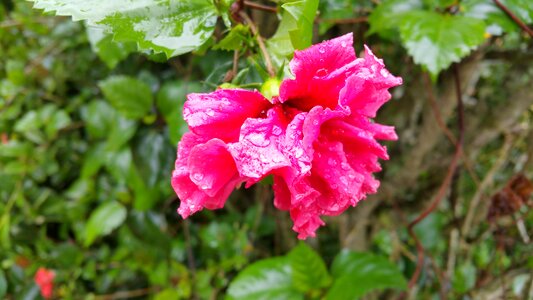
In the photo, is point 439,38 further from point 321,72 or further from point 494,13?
point 321,72

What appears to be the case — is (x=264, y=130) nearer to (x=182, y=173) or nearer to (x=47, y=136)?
(x=182, y=173)

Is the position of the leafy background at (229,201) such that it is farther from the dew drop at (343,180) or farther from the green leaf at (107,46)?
the dew drop at (343,180)

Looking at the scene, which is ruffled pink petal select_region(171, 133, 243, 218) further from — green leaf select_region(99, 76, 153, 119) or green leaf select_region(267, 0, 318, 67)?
green leaf select_region(99, 76, 153, 119)

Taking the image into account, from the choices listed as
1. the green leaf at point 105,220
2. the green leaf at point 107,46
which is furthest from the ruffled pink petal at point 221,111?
the green leaf at point 105,220

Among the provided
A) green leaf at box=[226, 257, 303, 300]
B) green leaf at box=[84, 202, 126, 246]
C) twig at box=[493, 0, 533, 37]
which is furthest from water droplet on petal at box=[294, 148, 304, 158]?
green leaf at box=[84, 202, 126, 246]

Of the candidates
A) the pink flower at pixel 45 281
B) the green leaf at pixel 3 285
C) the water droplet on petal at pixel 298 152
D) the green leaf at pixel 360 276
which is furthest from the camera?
the pink flower at pixel 45 281

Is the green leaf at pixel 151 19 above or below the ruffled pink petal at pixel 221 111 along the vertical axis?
above
